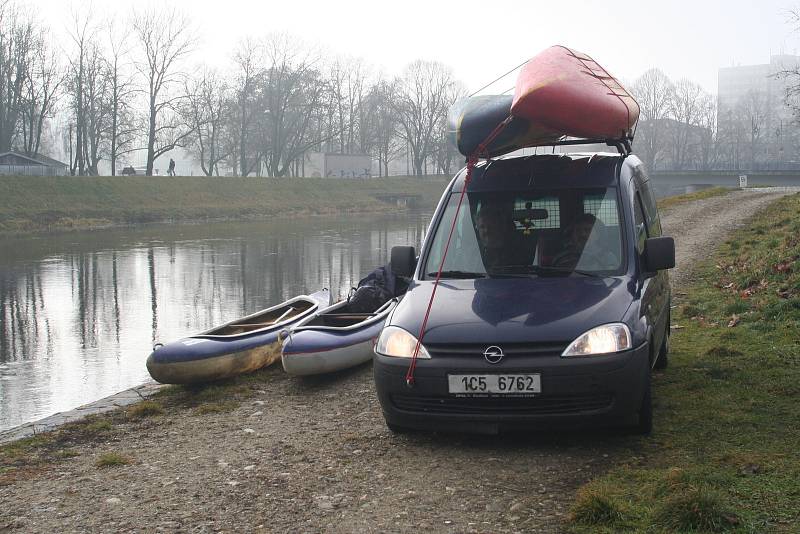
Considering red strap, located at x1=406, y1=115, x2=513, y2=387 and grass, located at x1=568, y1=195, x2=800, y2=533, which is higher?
red strap, located at x1=406, y1=115, x2=513, y2=387

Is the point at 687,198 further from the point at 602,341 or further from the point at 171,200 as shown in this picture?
the point at 602,341

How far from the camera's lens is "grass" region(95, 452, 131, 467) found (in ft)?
21.3

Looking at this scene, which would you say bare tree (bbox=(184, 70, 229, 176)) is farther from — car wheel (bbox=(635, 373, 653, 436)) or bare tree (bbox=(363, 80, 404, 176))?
car wheel (bbox=(635, 373, 653, 436))

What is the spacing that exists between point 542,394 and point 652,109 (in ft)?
391

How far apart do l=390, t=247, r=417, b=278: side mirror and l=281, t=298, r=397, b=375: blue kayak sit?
1983mm

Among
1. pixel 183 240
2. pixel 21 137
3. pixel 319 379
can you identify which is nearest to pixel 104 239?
pixel 183 240

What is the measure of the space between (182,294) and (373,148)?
262 feet

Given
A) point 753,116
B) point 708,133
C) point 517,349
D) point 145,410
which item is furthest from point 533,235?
point 753,116

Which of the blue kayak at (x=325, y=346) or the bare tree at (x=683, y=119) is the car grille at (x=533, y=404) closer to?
the blue kayak at (x=325, y=346)

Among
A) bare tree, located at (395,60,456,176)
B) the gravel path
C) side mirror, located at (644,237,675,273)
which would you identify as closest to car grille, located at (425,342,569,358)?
the gravel path

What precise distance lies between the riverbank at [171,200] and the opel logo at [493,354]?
41221 millimetres

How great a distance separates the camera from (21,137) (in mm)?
80250

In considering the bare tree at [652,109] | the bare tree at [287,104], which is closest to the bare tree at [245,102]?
the bare tree at [287,104]

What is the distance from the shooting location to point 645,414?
5969 mm
